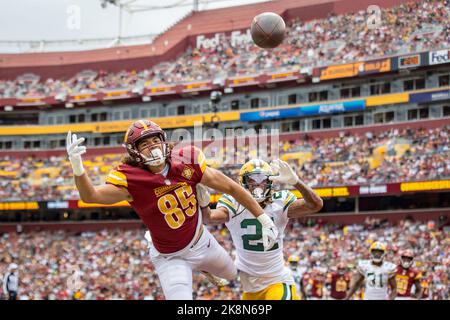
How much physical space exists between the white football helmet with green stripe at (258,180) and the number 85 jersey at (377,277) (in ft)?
14.8

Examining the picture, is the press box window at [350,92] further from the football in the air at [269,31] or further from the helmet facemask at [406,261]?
the helmet facemask at [406,261]

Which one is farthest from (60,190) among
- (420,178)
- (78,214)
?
(420,178)

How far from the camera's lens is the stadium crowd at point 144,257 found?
74.3 feet

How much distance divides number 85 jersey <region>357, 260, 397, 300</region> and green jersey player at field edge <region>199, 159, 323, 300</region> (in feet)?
13.2

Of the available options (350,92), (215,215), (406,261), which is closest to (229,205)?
(215,215)

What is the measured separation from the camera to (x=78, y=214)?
37.8 meters

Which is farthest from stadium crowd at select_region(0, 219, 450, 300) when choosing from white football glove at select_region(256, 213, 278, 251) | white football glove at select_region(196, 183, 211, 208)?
white football glove at select_region(256, 213, 278, 251)

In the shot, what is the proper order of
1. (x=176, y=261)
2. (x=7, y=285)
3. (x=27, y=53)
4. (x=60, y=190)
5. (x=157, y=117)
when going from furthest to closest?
1. (x=27, y=53)
2. (x=157, y=117)
3. (x=60, y=190)
4. (x=7, y=285)
5. (x=176, y=261)

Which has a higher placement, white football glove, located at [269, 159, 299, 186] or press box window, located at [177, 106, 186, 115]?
press box window, located at [177, 106, 186, 115]

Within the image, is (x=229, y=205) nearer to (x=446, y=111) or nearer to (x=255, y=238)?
(x=255, y=238)

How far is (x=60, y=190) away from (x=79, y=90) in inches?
350

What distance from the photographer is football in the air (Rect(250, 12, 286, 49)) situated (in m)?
12.3

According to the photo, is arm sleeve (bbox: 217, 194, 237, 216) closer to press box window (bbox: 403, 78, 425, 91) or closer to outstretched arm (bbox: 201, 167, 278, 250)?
outstretched arm (bbox: 201, 167, 278, 250)
